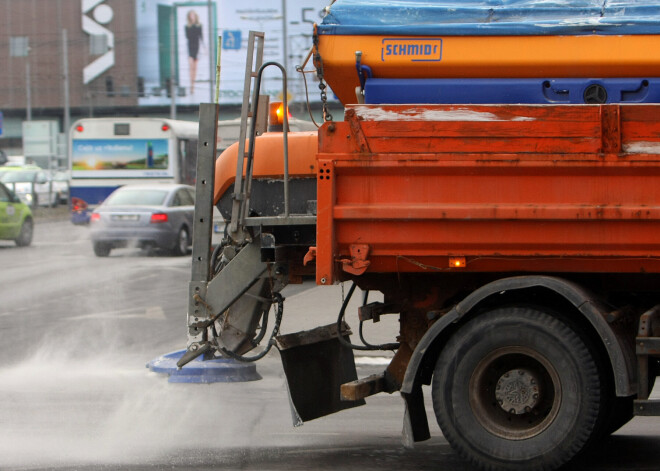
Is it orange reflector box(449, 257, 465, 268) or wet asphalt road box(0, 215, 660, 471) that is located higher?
orange reflector box(449, 257, 465, 268)

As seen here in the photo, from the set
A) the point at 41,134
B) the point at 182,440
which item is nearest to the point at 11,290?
the point at 182,440

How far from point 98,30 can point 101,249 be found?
5207 centimetres

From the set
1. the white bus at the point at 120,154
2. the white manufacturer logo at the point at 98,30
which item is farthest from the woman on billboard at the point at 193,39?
the white bus at the point at 120,154

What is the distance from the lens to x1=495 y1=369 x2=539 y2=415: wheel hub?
18.7 feet

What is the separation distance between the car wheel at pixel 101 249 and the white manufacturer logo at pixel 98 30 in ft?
166

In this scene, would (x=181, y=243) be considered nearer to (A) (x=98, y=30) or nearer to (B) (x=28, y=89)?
(B) (x=28, y=89)

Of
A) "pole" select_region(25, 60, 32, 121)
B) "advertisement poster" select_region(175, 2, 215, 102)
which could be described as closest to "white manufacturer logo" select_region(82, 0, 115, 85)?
"pole" select_region(25, 60, 32, 121)

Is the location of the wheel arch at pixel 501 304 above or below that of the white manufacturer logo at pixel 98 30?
below

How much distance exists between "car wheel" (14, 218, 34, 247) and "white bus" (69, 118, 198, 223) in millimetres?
1492

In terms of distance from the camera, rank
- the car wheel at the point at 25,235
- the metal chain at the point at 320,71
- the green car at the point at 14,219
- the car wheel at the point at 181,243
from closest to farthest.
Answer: the metal chain at the point at 320,71
the car wheel at the point at 181,243
the green car at the point at 14,219
the car wheel at the point at 25,235

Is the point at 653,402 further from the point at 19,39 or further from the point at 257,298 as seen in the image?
the point at 19,39

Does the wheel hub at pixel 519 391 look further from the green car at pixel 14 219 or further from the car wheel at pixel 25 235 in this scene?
the car wheel at pixel 25 235

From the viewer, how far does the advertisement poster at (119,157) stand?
2745cm

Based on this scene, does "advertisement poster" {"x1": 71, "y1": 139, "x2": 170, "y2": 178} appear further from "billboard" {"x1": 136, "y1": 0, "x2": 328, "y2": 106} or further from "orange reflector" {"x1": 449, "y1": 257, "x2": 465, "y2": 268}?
"billboard" {"x1": 136, "y1": 0, "x2": 328, "y2": 106}
